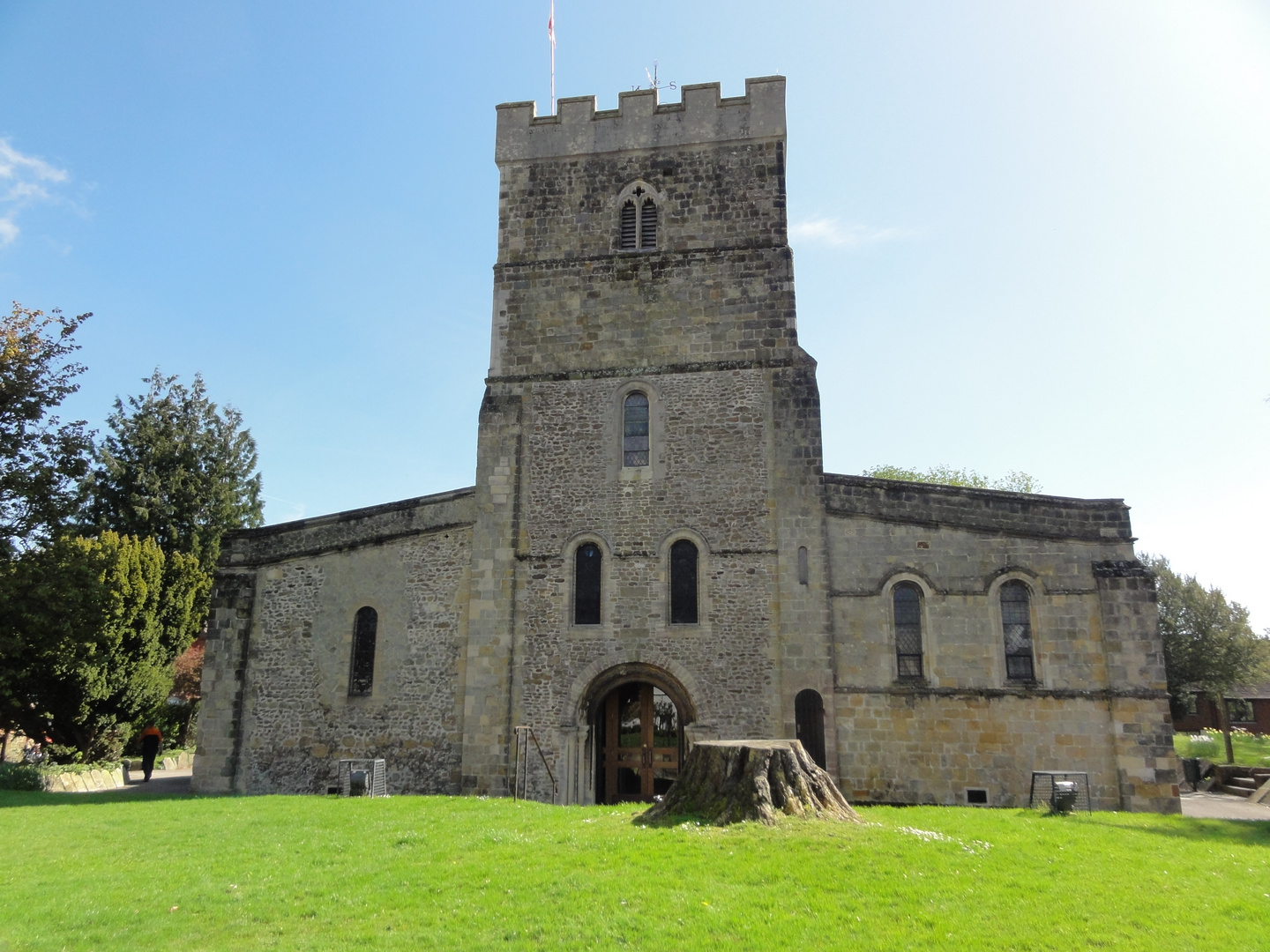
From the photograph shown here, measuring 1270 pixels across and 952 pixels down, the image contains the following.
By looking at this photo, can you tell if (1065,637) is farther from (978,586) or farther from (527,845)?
(527,845)

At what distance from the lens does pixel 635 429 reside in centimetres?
1911

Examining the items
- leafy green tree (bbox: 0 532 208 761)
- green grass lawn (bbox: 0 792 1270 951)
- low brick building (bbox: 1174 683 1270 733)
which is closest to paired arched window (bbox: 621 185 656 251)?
green grass lawn (bbox: 0 792 1270 951)

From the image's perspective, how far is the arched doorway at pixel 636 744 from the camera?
18062mm

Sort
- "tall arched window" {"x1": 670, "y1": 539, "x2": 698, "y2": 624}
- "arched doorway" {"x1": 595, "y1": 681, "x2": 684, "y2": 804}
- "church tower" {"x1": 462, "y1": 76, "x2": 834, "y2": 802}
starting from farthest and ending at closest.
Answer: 1. "arched doorway" {"x1": 595, "y1": 681, "x2": 684, "y2": 804}
2. "tall arched window" {"x1": 670, "y1": 539, "x2": 698, "y2": 624}
3. "church tower" {"x1": 462, "y1": 76, "x2": 834, "y2": 802}

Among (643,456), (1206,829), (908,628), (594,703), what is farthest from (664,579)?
(1206,829)

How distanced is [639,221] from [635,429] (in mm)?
4944

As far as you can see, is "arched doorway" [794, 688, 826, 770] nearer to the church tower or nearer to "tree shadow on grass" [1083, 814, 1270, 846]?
the church tower

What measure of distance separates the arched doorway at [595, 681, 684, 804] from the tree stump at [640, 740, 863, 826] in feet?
19.9

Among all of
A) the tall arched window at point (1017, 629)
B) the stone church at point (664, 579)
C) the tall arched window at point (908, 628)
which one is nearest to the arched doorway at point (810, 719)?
the stone church at point (664, 579)

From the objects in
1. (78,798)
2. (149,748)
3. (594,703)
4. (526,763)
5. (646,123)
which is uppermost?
(646,123)

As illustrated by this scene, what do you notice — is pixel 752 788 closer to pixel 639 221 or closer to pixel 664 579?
pixel 664 579

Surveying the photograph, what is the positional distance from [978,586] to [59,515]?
63.8 feet

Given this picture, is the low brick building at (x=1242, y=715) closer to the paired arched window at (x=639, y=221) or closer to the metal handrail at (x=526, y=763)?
the metal handrail at (x=526, y=763)

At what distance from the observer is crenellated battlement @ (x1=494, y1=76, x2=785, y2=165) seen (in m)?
20.4
